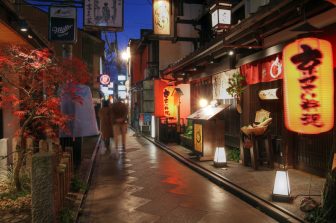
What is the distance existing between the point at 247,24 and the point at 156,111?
11715 mm

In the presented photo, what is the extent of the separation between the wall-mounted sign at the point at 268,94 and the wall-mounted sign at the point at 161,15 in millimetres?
8441

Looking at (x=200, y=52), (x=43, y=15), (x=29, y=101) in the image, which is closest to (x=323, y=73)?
(x=29, y=101)

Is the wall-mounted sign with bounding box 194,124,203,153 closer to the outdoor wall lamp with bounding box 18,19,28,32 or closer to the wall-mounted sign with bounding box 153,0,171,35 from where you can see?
the wall-mounted sign with bounding box 153,0,171,35

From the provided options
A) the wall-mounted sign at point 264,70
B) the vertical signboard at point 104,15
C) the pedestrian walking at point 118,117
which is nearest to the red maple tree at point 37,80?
the vertical signboard at point 104,15

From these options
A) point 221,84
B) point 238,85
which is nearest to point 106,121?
point 221,84

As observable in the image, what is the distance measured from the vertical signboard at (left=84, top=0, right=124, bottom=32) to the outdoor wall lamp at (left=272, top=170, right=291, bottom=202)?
340 inches

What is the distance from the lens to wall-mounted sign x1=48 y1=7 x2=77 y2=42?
11.8 meters

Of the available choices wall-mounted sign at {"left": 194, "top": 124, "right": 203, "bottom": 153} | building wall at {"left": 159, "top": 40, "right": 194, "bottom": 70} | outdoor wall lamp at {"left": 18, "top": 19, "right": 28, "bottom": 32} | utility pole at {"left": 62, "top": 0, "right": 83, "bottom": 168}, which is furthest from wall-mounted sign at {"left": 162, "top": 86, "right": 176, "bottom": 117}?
outdoor wall lamp at {"left": 18, "top": 19, "right": 28, "bottom": 32}

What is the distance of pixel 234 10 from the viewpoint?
1502 cm

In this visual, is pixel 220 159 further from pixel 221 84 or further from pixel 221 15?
pixel 221 15

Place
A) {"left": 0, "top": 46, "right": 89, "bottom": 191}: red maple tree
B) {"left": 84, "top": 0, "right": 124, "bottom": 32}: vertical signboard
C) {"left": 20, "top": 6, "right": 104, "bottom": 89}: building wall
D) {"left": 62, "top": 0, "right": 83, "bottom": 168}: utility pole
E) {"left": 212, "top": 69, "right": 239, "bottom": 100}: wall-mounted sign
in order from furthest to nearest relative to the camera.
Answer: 1. {"left": 20, "top": 6, "right": 104, "bottom": 89}: building wall
2. {"left": 212, "top": 69, "right": 239, "bottom": 100}: wall-mounted sign
3. {"left": 84, "top": 0, "right": 124, "bottom": 32}: vertical signboard
4. {"left": 62, "top": 0, "right": 83, "bottom": 168}: utility pole
5. {"left": 0, "top": 46, "right": 89, "bottom": 191}: red maple tree

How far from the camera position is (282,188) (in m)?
7.00

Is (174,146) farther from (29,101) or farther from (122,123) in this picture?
(29,101)

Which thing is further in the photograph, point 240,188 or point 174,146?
point 174,146
